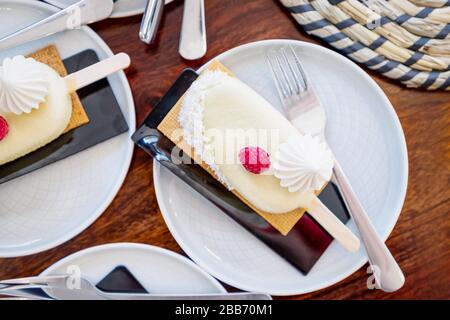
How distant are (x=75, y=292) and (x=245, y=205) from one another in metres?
0.36

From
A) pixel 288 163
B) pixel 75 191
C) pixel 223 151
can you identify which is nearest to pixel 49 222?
pixel 75 191

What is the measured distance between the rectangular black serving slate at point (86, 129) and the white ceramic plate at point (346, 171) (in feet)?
0.44

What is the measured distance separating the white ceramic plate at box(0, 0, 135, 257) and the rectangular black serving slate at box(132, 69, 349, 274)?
7cm

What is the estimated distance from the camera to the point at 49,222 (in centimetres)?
103

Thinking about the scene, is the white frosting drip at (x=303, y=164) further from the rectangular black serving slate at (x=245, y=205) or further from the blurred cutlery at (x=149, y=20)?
the blurred cutlery at (x=149, y=20)

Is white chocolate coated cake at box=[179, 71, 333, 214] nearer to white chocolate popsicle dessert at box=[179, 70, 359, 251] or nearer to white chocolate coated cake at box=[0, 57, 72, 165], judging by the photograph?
white chocolate popsicle dessert at box=[179, 70, 359, 251]

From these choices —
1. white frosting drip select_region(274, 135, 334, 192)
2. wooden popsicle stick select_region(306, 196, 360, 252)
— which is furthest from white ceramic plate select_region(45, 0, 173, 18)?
wooden popsicle stick select_region(306, 196, 360, 252)

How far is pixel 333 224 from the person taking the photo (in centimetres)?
98

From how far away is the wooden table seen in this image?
1027mm

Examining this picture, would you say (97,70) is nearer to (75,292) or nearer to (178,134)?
(178,134)

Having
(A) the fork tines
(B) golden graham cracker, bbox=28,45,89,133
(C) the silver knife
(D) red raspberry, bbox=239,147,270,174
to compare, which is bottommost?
(D) red raspberry, bbox=239,147,270,174

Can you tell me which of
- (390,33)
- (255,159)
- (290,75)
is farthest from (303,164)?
(390,33)

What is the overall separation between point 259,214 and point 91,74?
16.7 inches
